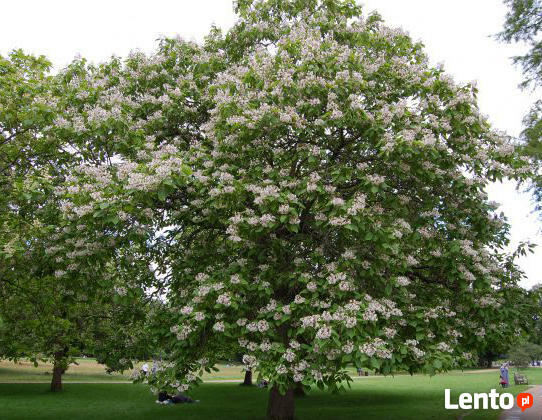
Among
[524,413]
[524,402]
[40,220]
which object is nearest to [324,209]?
[40,220]

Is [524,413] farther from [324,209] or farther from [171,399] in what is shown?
[171,399]

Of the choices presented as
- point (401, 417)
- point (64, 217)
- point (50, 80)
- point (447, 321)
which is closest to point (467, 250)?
point (447, 321)

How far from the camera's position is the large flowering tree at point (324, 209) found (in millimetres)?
9461

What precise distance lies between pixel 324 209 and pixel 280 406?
7840 millimetres

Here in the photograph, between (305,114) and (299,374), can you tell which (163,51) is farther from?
(299,374)

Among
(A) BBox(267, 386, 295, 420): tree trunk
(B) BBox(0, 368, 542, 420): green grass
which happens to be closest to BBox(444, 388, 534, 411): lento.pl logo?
(B) BBox(0, 368, 542, 420): green grass

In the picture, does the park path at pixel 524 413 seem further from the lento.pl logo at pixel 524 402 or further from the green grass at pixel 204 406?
the green grass at pixel 204 406

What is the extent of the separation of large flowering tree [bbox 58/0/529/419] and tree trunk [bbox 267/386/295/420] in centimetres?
444

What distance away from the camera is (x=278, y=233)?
39.8 ft

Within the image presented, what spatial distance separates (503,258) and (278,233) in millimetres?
5749

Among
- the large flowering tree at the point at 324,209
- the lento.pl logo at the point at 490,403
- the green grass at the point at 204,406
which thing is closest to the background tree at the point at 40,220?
the large flowering tree at the point at 324,209

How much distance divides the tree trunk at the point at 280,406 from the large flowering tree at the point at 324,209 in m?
4.44

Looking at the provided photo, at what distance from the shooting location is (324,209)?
387 inches

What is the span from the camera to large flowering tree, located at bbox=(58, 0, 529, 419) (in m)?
9.46
